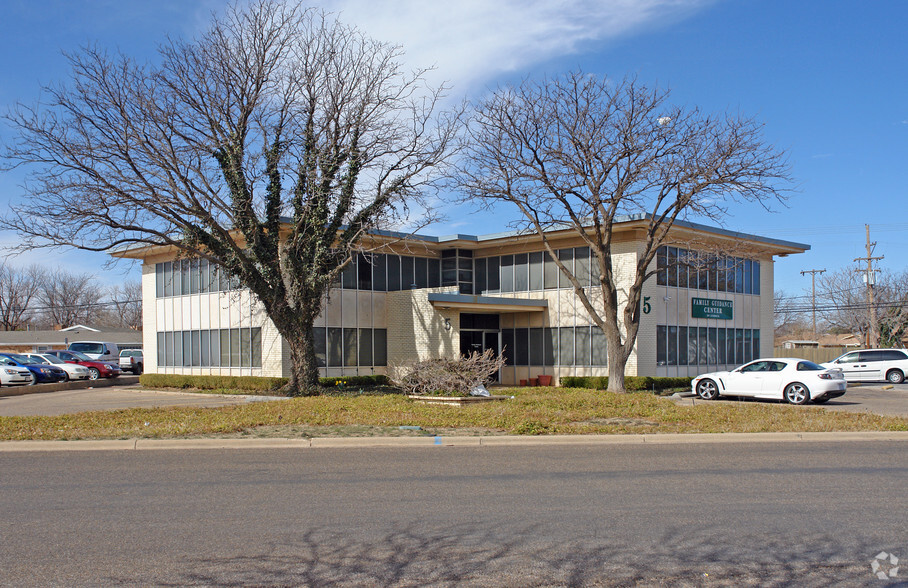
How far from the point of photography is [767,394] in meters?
23.2

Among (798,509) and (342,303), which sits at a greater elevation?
(342,303)

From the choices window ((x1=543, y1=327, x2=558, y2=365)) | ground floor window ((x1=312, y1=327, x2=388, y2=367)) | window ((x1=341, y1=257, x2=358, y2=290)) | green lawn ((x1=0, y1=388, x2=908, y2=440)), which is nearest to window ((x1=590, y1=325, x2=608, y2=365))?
window ((x1=543, y1=327, x2=558, y2=365))

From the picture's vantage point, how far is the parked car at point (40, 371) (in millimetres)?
34000

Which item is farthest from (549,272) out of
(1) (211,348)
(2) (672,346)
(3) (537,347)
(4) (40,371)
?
(4) (40,371)

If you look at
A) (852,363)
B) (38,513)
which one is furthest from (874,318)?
(38,513)

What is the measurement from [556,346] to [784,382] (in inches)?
428

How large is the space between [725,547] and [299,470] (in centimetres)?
Answer: 604

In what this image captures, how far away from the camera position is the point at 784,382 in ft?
75.0

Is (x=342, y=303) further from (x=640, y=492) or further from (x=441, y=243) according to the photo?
(x=640, y=492)

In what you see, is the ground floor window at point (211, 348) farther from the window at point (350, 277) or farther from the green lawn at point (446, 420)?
the green lawn at point (446, 420)

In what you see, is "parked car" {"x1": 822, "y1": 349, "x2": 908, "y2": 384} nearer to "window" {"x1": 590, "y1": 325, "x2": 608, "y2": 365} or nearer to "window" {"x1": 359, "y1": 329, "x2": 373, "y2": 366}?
"window" {"x1": 590, "y1": 325, "x2": 608, "y2": 365}

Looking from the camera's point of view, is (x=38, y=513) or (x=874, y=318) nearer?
(x=38, y=513)

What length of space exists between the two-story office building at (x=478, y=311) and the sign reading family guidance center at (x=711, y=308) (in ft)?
0.18

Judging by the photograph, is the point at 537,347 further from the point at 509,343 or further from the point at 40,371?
the point at 40,371
